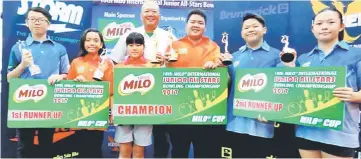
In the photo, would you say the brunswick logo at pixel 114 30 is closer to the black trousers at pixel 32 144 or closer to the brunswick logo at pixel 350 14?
the black trousers at pixel 32 144

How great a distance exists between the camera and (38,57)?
3.02 metres

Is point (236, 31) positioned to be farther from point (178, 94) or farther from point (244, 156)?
point (244, 156)

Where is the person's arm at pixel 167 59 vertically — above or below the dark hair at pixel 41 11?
below

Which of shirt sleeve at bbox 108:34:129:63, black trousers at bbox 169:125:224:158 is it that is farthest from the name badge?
black trousers at bbox 169:125:224:158

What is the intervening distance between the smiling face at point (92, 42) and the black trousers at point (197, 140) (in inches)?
39.5

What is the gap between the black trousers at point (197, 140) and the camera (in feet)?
10.2

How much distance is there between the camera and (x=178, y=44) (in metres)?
3.05

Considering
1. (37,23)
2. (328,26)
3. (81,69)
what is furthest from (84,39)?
(328,26)

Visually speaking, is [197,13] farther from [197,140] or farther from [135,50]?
[197,140]

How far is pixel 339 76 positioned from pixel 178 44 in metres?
1.36

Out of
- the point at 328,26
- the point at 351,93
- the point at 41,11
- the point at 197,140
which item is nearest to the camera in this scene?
the point at 351,93

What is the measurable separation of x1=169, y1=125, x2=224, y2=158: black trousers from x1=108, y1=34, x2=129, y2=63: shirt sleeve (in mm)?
796

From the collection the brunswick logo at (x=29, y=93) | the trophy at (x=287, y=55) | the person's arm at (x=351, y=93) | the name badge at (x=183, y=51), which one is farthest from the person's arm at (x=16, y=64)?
the person's arm at (x=351, y=93)

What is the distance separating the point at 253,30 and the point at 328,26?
2.01 ft
